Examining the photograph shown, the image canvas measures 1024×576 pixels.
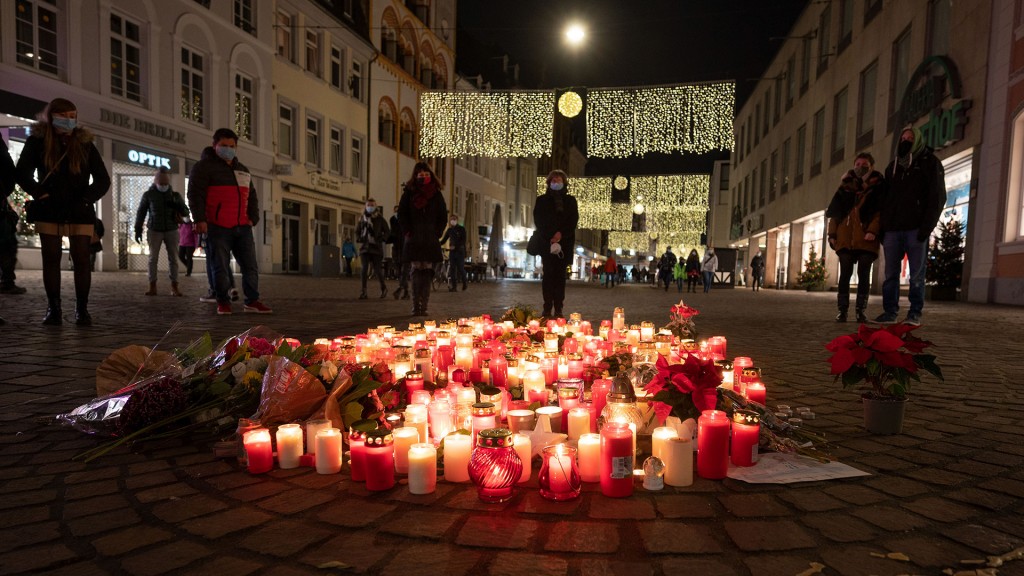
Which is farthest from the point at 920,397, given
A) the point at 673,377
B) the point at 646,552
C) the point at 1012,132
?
the point at 1012,132

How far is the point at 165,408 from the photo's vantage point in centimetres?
268

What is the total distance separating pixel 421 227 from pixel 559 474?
Result: 5.99 metres

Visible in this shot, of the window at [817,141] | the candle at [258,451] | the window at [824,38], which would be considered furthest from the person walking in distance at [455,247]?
the window at [824,38]

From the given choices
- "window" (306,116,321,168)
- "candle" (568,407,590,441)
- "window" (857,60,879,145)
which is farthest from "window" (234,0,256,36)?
"candle" (568,407,590,441)

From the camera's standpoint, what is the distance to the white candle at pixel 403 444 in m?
2.19

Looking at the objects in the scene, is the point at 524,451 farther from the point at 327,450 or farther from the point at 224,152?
the point at 224,152

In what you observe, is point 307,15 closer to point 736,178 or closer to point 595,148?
point 595,148

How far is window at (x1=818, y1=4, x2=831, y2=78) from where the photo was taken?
81.8ft

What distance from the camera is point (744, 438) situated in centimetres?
232

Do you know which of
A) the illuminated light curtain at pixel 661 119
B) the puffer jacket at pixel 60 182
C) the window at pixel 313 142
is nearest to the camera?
the puffer jacket at pixel 60 182

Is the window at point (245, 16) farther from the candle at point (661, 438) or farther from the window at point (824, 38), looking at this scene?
the candle at point (661, 438)

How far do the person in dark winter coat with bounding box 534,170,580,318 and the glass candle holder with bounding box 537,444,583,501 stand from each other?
17.7 feet

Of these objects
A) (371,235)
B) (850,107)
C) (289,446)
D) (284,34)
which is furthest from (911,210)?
(284,34)

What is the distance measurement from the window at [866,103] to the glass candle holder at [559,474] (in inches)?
852
